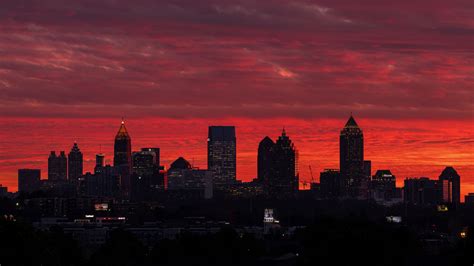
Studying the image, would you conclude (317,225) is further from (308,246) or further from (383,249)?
(383,249)

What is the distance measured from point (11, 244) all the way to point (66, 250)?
41.3 metres

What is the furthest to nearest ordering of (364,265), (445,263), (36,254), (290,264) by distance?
1. (290,264)
2. (445,263)
3. (364,265)
4. (36,254)

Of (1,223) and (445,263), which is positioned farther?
(445,263)

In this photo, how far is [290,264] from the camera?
187875 mm

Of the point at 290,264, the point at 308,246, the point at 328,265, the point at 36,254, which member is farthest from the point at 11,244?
the point at 290,264

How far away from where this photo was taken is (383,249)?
157625 mm

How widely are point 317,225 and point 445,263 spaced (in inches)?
1151

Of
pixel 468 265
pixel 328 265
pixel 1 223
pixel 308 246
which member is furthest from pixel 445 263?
pixel 1 223

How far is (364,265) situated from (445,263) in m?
23.5

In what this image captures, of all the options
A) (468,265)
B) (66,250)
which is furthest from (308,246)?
(468,265)

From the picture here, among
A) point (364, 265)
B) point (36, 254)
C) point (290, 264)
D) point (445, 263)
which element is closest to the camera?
point (36, 254)

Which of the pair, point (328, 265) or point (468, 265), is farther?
point (328, 265)

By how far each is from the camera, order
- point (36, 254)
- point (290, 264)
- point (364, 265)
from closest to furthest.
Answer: point (36, 254)
point (364, 265)
point (290, 264)

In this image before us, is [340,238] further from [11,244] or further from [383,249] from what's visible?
[11,244]
